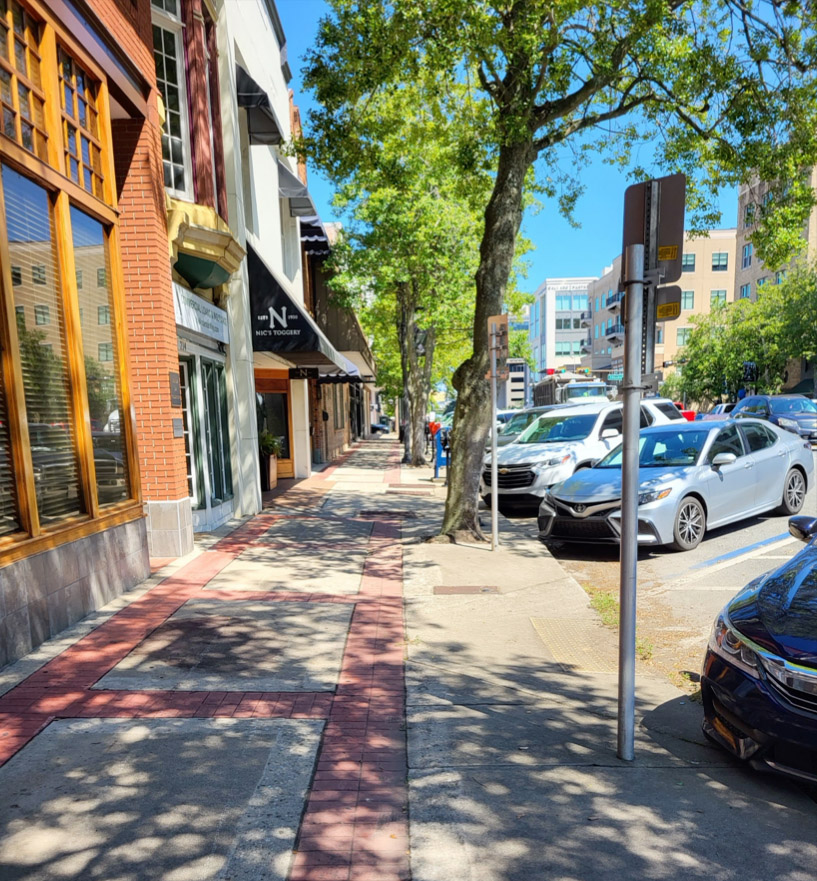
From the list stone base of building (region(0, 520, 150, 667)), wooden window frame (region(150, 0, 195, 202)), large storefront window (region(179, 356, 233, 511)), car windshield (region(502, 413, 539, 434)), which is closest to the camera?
stone base of building (region(0, 520, 150, 667))

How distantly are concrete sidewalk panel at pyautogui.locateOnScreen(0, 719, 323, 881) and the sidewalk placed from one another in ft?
0.03

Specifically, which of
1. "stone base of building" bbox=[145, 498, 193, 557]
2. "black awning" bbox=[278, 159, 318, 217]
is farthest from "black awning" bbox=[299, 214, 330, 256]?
"stone base of building" bbox=[145, 498, 193, 557]

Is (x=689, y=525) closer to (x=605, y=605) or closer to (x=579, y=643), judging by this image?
(x=605, y=605)

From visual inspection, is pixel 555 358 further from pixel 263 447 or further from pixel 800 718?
pixel 800 718

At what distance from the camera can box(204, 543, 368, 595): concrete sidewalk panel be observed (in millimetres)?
6750

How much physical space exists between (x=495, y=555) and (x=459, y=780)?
5136 millimetres

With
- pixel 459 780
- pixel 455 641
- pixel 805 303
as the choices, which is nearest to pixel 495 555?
pixel 455 641

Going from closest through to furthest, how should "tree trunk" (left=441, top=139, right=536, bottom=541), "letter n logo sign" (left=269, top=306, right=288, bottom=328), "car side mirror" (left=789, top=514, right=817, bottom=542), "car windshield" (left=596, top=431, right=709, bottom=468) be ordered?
"car side mirror" (left=789, top=514, right=817, bottom=542)
"car windshield" (left=596, top=431, right=709, bottom=468)
"tree trunk" (left=441, top=139, right=536, bottom=541)
"letter n logo sign" (left=269, top=306, right=288, bottom=328)

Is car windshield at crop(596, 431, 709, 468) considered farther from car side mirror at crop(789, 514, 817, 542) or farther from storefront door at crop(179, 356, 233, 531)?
storefront door at crop(179, 356, 233, 531)

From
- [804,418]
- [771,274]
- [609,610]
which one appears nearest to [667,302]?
[609,610]

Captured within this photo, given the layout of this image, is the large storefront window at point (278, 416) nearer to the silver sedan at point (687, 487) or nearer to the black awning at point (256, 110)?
the black awning at point (256, 110)

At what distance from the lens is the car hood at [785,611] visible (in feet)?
9.69

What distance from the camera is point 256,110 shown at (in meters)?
11.8

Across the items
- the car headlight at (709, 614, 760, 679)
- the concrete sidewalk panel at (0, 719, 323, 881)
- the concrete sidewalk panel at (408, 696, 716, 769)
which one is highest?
the car headlight at (709, 614, 760, 679)
